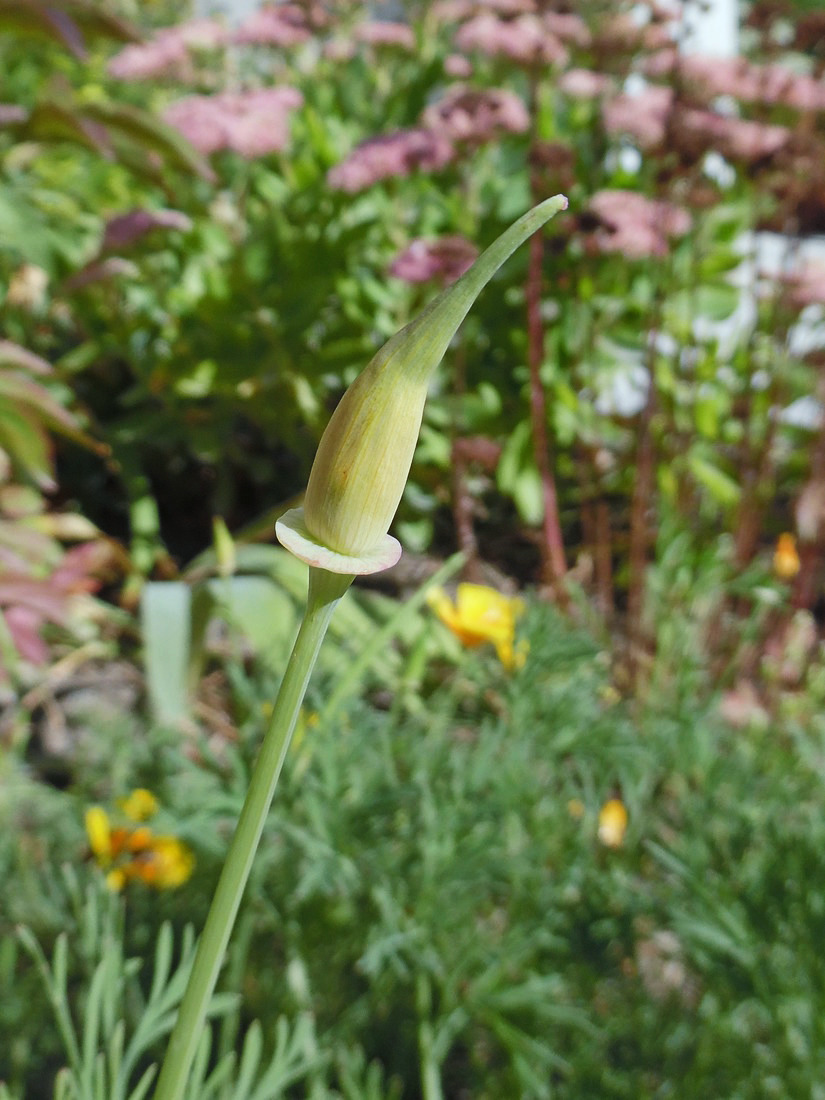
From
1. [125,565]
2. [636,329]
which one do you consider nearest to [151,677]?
[125,565]

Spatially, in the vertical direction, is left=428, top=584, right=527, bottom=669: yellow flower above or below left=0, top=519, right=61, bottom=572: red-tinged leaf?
below

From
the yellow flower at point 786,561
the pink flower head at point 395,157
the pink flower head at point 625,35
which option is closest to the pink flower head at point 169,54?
the pink flower head at point 395,157

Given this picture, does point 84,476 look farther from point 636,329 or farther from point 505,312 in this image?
point 636,329

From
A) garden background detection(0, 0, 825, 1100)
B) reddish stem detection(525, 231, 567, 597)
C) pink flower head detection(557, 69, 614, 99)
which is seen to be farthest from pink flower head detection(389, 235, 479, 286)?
pink flower head detection(557, 69, 614, 99)

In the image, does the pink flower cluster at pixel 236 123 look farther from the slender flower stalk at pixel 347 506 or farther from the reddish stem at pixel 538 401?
the slender flower stalk at pixel 347 506

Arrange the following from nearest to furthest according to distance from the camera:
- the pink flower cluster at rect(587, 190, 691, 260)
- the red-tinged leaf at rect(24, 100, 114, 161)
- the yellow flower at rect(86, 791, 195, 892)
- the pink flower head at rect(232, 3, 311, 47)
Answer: the yellow flower at rect(86, 791, 195, 892) → the red-tinged leaf at rect(24, 100, 114, 161) → the pink flower cluster at rect(587, 190, 691, 260) → the pink flower head at rect(232, 3, 311, 47)

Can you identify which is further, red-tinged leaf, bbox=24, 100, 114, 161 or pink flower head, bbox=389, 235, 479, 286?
pink flower head, bbox=389, 235, 479, 286

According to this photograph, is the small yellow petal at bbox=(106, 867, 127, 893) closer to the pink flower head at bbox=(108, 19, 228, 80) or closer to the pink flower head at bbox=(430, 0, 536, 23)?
the pink flower head at bbox=(430, 0, 536, 23)
